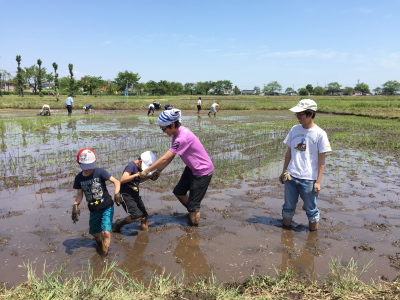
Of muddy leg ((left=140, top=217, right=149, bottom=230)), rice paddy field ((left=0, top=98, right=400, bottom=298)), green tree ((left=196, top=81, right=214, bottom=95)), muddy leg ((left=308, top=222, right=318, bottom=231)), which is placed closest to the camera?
rice paddy field ((left=0, top=98, right=400, bottom=298))

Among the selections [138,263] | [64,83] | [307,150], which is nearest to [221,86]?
[64,83]

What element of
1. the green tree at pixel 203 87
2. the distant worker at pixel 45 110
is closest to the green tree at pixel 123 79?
the green tree at pixel 203 87

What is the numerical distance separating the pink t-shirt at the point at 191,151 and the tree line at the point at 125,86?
46.4 metres

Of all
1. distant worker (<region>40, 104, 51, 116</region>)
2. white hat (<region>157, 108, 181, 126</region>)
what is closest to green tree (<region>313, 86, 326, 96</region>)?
distant worker (<region>40, 104, 51, 116</region>)

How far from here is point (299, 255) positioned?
3.50m

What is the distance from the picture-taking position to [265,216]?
4.67m

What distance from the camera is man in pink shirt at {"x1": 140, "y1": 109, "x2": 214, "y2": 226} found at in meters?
3.86

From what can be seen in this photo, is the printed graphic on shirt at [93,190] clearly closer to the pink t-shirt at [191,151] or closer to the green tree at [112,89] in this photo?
the pink t-shirt at [191,151]

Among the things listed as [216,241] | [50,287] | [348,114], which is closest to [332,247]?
[216,241]

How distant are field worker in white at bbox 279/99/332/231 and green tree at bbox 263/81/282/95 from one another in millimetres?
123089

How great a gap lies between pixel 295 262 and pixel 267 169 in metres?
4.31

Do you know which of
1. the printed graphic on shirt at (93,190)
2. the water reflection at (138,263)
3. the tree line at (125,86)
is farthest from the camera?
the tree line at (125,86)

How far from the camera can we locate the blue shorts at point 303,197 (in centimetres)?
390

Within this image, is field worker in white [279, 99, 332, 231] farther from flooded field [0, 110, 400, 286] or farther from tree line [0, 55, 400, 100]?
tree line [0, 55, 400, 100]
